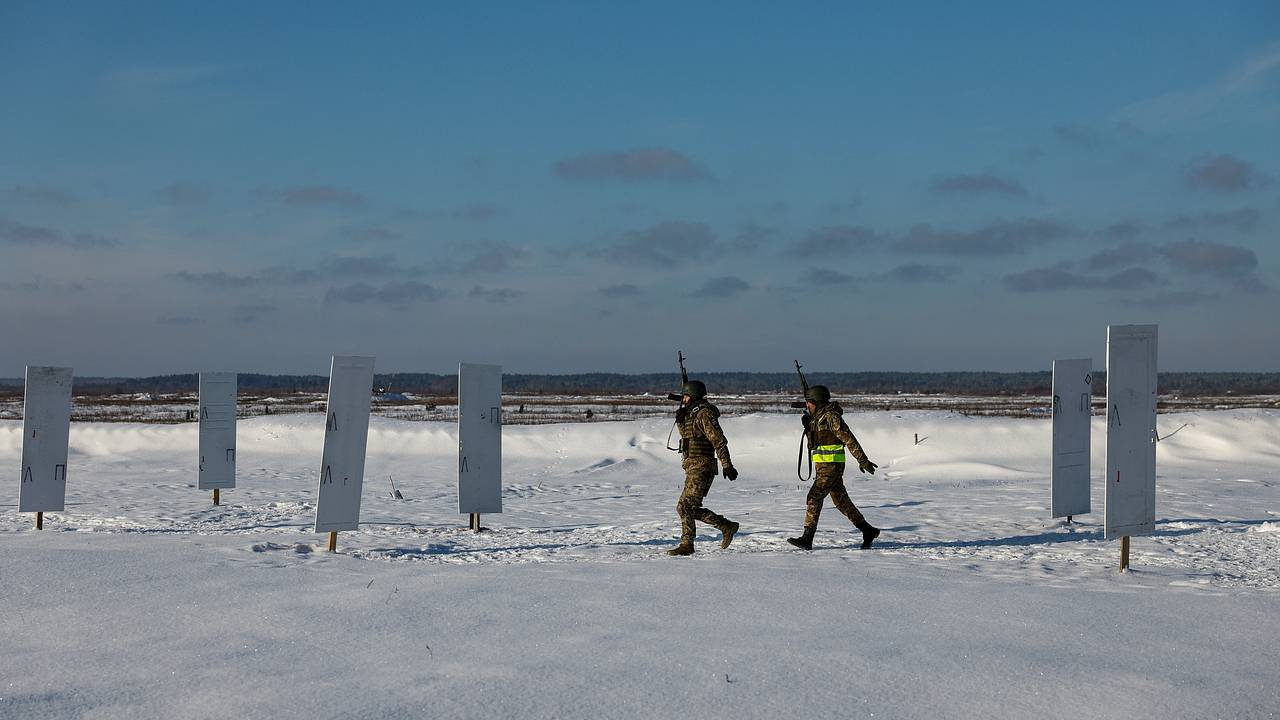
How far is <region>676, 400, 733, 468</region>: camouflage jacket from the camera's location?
1060cm

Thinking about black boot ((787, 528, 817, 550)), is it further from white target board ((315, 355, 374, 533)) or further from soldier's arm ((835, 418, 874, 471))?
white target board ((315, 355, 374, 533))

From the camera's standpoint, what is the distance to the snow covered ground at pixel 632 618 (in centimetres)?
498

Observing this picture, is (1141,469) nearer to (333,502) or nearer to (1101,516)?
(1101,516)

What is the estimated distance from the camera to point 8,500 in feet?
56.5

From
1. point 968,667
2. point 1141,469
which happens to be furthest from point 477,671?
point 1141,469

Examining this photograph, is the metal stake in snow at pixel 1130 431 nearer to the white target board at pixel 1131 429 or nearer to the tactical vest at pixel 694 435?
the white target board at pixel 1131 429

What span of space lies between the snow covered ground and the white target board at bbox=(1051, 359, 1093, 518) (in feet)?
1.33

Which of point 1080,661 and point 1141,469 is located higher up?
point 1141,469

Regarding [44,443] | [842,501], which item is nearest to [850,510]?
[842,501]

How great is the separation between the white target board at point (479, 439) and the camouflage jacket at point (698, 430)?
10.9 ft

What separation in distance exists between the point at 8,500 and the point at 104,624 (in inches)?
518

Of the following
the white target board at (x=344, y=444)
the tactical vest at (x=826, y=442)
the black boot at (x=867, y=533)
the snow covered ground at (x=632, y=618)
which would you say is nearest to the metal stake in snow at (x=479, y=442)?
the snow covered ground at (x=632, y=618)

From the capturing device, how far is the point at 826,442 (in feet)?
36.5

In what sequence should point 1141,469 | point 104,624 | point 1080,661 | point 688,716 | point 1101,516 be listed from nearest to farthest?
point 688,716 → point 1080,661 → point 104,624 → point 1141,469 → point 1101,516
